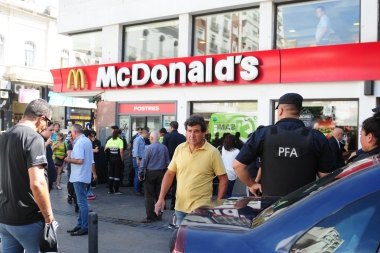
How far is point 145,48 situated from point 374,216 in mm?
13354

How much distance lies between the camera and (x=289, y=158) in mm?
3730

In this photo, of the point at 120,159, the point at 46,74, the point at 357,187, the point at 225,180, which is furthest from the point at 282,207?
the point at 46,74

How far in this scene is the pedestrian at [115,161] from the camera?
12.1 meters

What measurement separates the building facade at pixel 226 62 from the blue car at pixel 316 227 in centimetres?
856

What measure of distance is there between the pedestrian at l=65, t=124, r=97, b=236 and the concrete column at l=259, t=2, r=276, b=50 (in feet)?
21.2

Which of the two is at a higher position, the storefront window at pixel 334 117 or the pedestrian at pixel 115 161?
the storefront window at pixel 334 117

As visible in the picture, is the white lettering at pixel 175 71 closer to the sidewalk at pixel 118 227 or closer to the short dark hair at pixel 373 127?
the sidewalk at pixel 118 227

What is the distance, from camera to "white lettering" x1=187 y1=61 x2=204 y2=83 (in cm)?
1259

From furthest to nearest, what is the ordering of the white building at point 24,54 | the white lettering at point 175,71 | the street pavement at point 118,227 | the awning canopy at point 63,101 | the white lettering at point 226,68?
1. the awning canopy at point 63,101
2. the white building at point 24,54
3. the white lettering at point 175,71
4. the white lettering at point 226,68
5. the street pavement at point 118,227

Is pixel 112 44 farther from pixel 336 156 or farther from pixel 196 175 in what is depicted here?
pixel 336 156

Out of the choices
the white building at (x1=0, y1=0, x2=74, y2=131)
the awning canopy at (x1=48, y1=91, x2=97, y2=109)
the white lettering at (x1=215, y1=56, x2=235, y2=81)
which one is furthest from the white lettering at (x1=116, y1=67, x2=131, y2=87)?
the white building at (x1=0, y1=0, x2=74, y2=131)

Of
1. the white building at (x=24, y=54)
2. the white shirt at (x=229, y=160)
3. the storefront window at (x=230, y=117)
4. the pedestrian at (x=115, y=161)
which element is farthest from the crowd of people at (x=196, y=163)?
the white building at (x=24, y=54)

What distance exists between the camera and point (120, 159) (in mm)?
12195

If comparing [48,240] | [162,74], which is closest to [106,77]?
[162,74]
